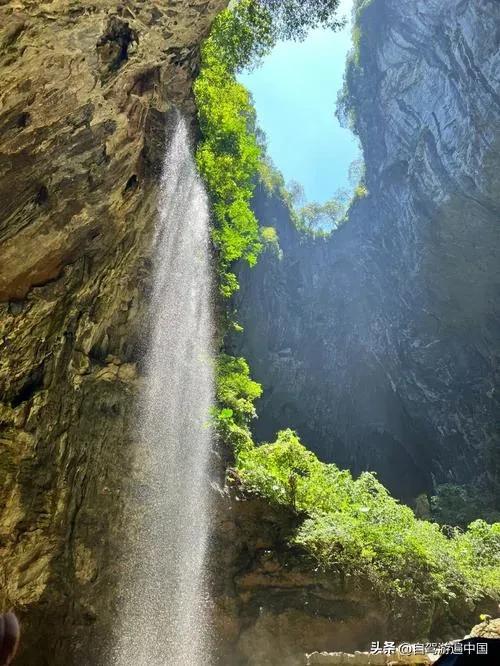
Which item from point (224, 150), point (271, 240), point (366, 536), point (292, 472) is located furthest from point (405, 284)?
point (366, 536)

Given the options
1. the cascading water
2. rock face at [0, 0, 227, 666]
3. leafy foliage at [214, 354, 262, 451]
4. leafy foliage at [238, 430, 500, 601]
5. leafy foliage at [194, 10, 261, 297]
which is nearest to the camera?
rock face at [0, 0, 227, 666]

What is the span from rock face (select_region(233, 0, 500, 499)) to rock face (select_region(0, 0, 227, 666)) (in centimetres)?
1356

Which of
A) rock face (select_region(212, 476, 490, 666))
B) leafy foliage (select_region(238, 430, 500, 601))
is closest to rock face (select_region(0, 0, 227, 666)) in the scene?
rock face (select_region(212, 476, 490, 666))

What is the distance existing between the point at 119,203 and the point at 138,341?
395 centimetres

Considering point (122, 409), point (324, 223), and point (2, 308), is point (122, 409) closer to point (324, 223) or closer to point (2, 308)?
point (2, 308)

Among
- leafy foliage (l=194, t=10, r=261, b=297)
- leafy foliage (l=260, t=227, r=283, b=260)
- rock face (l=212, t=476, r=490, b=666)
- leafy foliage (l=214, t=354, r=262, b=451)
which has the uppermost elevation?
leafy foliage (l=260, t=227, r=283, b=260)

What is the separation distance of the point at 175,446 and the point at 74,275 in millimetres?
5242

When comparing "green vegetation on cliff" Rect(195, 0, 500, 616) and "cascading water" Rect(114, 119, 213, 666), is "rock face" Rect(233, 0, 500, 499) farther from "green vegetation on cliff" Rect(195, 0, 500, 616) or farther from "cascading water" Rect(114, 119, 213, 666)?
"cascading water" Rect(114, 119, 213, 666)

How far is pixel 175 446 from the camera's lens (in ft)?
41.0

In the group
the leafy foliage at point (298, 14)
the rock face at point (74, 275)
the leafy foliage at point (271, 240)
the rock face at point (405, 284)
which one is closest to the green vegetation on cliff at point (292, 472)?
the leafy foliage at point (298, 14)

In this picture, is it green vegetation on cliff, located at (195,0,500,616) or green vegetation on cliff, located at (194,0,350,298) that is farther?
green vegetation on cliff, located at (194,0,350,298)

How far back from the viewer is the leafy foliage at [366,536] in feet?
35.9

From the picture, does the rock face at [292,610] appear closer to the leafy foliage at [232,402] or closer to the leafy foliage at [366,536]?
the leafy foliage at [366,536]

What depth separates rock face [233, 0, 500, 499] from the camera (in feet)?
72.8
